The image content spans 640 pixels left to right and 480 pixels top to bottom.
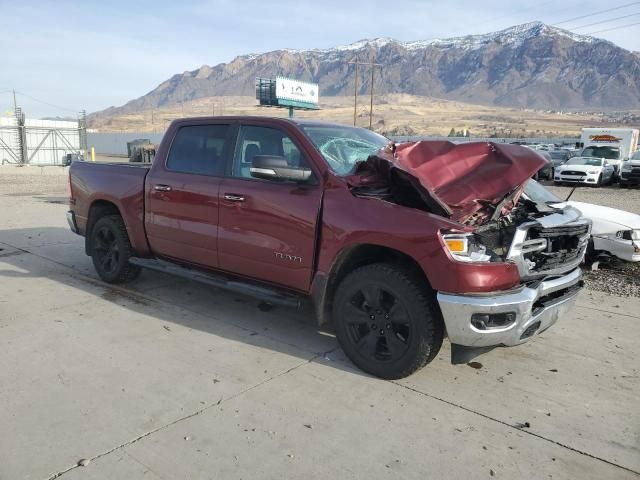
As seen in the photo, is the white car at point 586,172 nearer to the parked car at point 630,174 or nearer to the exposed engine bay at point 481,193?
the parked car at point 630,174

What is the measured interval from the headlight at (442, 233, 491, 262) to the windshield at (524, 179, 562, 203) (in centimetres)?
125

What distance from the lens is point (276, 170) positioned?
13.3 feet

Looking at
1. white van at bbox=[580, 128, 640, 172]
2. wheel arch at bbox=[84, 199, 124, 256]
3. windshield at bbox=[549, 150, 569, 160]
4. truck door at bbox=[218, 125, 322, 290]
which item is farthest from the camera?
white van at bbox=[580, 128, 640, 172]

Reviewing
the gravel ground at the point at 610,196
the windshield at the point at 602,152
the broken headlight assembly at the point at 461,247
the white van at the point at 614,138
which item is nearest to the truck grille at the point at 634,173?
the gravel ground at the point at 610,196

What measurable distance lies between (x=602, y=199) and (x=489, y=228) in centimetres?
1670

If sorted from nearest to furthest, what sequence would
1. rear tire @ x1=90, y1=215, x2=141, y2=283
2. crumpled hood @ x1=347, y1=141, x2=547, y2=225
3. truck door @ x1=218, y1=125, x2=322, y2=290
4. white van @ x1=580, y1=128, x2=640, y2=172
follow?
crumpled hood @ x1=347, y1=141, x2=547, y2=225 < truck door @ x1=218, y1=125, x2=322, y2=290 < rear tire @ x1=90, y1=215, x2=141, y2=283 < white van @ x1=580, y1=128, x2=640, y2=172

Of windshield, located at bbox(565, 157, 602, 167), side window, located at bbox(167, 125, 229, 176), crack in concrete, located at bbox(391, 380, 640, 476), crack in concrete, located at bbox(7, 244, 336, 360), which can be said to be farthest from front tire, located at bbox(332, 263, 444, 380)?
windshield, located at bbox(565, 157, 602, 167)

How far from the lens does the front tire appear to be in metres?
3.67

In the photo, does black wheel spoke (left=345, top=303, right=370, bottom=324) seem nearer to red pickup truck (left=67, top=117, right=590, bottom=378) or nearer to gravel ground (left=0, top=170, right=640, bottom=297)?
red pickup truck (left=67, top=117, right=590, bottom=378)

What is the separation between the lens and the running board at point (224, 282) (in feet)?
14.3

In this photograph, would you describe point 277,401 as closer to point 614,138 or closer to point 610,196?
point 610,196

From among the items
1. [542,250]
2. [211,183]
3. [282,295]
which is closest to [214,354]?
[282,295]

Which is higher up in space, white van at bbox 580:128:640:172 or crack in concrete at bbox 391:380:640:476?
white van at bbox 580:128:640:172

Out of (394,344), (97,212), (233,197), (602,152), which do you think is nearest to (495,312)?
(394,344)
